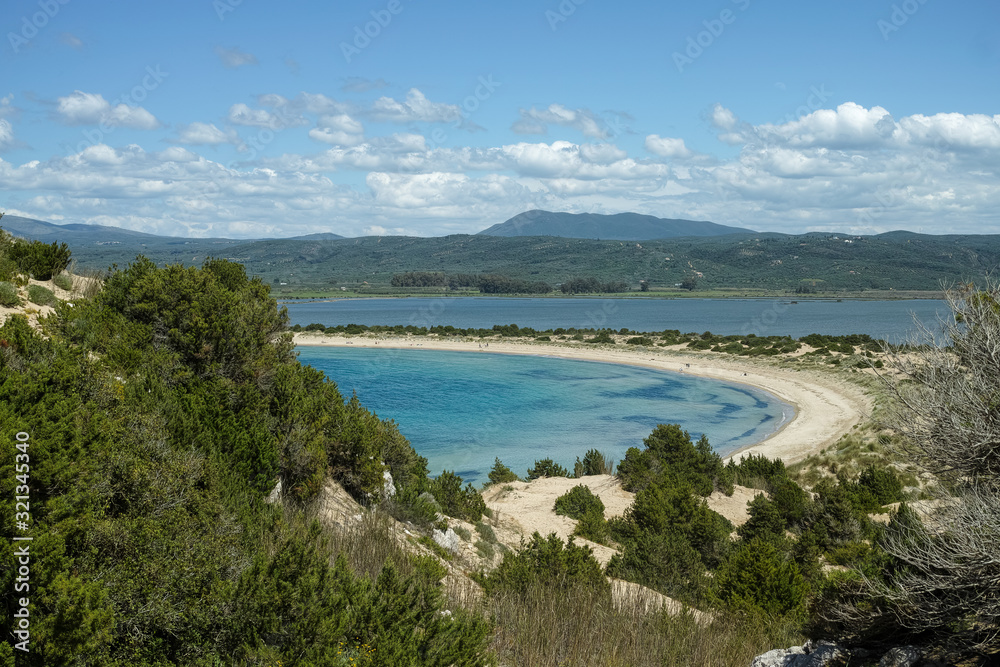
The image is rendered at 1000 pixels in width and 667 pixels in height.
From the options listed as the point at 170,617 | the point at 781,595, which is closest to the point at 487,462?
the point at 781,595

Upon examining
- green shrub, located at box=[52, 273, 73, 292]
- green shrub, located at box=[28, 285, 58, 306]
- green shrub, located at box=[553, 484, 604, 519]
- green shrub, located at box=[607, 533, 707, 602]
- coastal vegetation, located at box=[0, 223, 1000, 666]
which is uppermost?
green shrub, located at box=[52, 273, 73, 292]

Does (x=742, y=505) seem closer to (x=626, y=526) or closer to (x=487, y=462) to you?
(x=626, y=526)

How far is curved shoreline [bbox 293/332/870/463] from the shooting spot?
22375 millimetres

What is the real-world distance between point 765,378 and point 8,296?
119ft

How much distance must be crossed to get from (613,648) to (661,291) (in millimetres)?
136921

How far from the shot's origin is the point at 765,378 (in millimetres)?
36969

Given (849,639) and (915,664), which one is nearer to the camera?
(915,664)

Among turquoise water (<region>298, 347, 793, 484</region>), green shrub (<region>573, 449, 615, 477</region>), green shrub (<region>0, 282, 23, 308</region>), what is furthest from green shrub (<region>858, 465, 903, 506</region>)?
green shrub (<region>0, 282, 23, 308</region>)

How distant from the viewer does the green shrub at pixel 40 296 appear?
9.72 meters

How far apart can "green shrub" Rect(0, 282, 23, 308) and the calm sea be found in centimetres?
5741

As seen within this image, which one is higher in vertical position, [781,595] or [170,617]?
[170,617]

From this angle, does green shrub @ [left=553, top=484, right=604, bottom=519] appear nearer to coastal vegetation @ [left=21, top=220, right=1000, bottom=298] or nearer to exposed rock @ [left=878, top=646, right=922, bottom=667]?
exposed rock @ [left=878, top=646, right=922, bottom=667]

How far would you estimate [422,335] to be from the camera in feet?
190

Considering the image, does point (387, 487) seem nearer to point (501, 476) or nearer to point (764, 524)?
point (764, 524)
